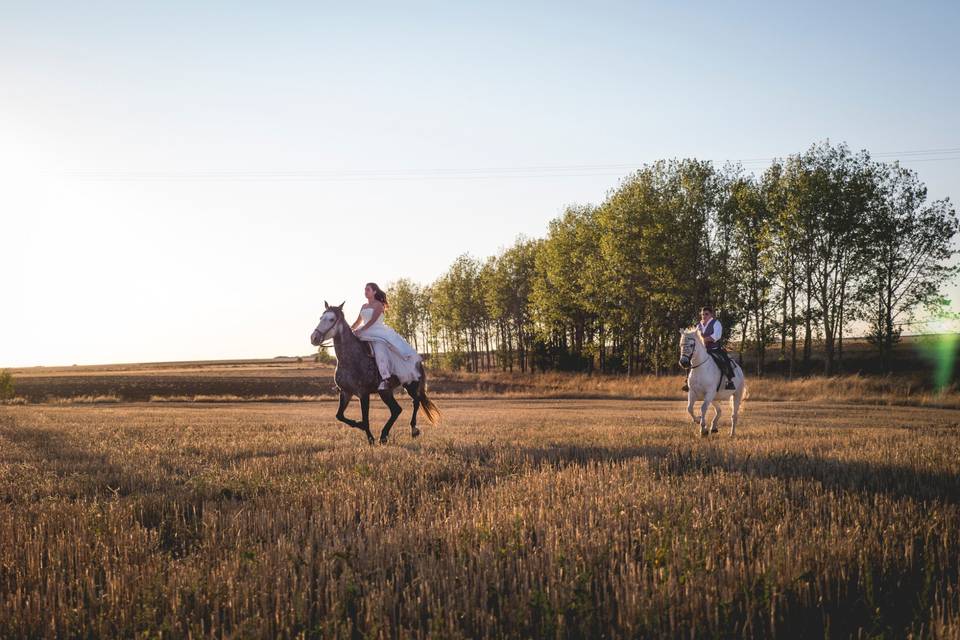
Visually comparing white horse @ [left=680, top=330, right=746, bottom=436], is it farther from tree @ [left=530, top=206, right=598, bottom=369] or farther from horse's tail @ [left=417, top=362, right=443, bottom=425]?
tree @ [left=530, top=206, right=598, bottom=369]

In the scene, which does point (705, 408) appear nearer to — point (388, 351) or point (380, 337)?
point (388, 351)

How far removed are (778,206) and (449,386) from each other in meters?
30.3

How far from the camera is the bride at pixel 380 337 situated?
11.7 m

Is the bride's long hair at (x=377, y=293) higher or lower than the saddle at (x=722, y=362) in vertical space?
higher

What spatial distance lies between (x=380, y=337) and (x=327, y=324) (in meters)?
1.12

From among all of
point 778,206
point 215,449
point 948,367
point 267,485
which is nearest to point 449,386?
point 778,206

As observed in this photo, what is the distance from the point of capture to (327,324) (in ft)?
37.0

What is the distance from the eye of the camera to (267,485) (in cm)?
701

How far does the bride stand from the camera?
11.7 m

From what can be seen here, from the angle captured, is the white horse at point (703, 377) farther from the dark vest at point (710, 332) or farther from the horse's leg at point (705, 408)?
the dark vest at point (710, 332)

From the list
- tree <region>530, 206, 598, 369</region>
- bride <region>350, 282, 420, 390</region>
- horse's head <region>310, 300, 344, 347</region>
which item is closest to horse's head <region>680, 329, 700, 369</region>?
bride <region>350, 282, 420, 390</region>

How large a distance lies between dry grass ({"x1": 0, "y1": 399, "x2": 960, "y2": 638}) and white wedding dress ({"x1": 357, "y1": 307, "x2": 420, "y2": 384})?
3.32m

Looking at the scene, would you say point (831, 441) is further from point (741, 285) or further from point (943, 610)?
point (741, 285)

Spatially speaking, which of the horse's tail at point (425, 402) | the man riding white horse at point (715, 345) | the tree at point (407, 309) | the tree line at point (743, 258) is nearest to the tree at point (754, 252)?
the tree line at point (743, 258)
